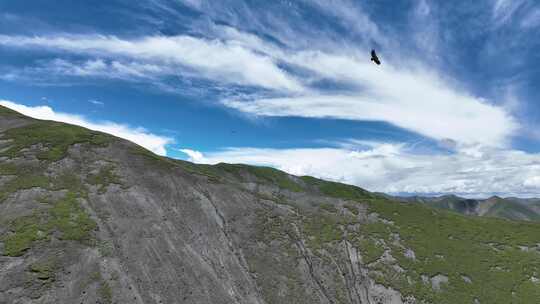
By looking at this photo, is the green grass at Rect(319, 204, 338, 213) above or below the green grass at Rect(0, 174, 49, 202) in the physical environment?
above

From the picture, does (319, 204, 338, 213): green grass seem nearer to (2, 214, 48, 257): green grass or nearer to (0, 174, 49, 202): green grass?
(2, 214, 48, 257): green grass

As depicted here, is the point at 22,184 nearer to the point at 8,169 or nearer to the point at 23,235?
the point at 8,169

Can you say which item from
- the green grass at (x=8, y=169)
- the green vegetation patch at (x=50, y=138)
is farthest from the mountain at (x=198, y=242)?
the green vegetation patch at (x=50, y=138)

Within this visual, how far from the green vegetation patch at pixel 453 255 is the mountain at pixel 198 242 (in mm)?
324

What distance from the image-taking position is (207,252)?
56.5 metres

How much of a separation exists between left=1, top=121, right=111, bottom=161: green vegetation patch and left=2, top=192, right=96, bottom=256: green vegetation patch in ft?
66.2

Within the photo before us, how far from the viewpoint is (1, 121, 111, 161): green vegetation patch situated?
68.5m

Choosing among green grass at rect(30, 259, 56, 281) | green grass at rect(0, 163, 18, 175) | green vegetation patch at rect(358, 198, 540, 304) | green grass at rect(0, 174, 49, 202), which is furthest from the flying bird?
green grass at rect(0, 163, 18, 175)

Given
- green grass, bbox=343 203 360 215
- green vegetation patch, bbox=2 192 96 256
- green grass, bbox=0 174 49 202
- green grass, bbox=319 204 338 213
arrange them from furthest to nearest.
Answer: green grass, bbox=319 204 338 213 → green grass, bbox=343 203 360 215 → green grass, bbox=0 174 49 202 → green vegetation patch, bbox=2 192 96 256

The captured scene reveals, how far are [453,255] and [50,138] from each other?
311 feet

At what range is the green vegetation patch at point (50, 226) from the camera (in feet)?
143

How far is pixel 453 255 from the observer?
69812mm

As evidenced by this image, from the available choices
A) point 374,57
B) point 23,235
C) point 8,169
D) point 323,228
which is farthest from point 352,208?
point 8,169

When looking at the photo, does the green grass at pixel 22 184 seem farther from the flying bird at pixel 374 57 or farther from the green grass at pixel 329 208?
the green grass at pixel 329 208
